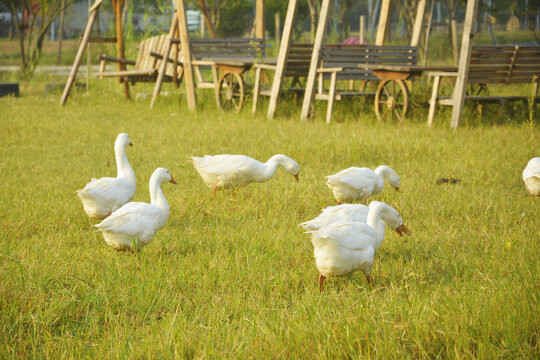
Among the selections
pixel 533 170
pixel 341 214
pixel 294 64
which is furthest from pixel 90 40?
pixel 341 214

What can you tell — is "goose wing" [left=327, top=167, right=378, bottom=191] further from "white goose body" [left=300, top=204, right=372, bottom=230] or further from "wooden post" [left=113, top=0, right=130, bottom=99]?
"wooden post" [left=113, top=0, right=130, bottom=99]

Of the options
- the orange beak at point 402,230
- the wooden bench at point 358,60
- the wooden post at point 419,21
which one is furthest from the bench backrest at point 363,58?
the orange beak at point 402,230

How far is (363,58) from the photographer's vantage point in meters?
11.0

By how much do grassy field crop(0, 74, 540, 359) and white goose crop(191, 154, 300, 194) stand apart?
17cm

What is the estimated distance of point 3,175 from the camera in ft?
21.9

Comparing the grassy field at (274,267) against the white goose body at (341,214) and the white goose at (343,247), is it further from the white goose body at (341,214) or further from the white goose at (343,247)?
the white goose body at (341,214)

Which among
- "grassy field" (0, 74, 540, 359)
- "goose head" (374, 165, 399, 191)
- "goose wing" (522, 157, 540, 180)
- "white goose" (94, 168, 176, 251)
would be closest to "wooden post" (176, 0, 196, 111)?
"grassy field" (0, 74, 540, 359)

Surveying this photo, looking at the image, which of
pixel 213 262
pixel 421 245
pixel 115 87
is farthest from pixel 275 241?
pixel 115 87

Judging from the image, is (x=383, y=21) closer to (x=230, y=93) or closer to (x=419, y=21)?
(x=419, y=21)

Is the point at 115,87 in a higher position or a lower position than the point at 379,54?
lower

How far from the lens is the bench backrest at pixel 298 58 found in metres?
11.1

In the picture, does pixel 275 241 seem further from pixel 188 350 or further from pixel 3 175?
pixel 3 175

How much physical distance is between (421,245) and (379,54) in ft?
24.2

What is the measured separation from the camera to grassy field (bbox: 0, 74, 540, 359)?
2621 millimetres
